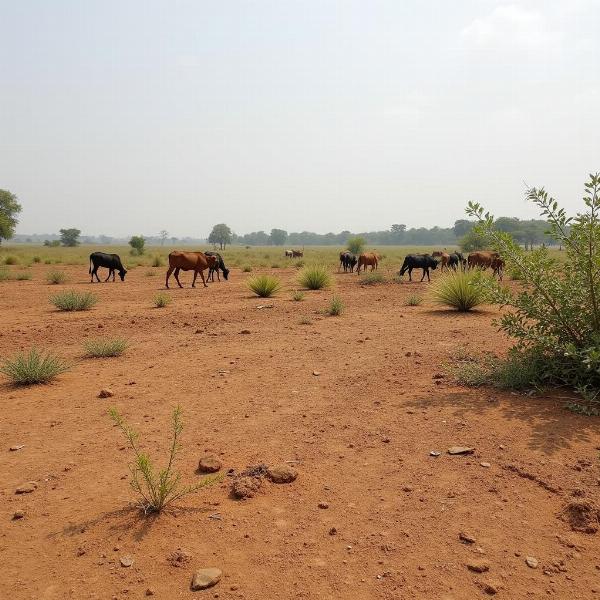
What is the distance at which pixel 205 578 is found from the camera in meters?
2.41

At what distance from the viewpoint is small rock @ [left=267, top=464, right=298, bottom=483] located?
336 centimetres

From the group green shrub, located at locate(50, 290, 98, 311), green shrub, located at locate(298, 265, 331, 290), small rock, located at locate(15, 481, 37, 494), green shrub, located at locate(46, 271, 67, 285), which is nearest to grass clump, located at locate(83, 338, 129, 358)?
small rock, located at locate(15, 481, 37, 494)

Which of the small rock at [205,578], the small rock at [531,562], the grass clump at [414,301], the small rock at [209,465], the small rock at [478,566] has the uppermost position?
the grass clump at [414,301]

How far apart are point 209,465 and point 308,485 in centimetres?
78

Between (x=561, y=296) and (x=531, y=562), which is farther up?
(x=561, y=296)

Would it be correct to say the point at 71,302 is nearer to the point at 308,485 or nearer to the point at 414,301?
the point at 414,301

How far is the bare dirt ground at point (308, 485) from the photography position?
244 centimetres

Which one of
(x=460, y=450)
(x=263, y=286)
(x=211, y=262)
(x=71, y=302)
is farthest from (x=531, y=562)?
(x=211, y=262)

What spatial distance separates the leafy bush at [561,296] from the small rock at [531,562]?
97.1 inches

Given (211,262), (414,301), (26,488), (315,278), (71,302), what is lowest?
(26,488)

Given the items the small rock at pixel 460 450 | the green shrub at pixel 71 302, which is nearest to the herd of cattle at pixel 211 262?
the green shrub at pixel 71 302

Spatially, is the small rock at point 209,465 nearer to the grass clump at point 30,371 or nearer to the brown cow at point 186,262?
the grass clump at point 30,371

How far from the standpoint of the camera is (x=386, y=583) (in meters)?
2.38

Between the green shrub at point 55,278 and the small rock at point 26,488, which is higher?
the green shrub at point 55,278
